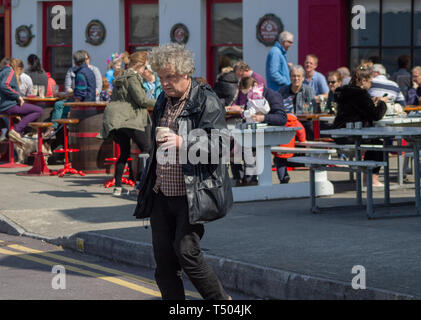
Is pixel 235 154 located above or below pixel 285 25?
below

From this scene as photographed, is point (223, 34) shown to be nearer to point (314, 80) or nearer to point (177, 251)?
point (314, 80)

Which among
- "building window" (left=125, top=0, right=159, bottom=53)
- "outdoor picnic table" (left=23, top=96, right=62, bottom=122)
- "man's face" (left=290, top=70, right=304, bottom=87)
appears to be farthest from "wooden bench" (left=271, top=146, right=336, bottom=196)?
"building window" (left=125, top=0, right=159, bottom=53)

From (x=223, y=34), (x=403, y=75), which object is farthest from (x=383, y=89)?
(x=223, y=34)

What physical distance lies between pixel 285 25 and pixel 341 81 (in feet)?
13.6

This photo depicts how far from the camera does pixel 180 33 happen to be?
22.2 metres

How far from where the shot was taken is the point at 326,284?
6.77 meters

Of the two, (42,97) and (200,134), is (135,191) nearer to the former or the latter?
(42,97)

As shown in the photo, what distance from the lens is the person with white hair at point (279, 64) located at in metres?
16.6

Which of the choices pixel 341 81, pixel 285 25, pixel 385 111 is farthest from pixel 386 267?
pixel 285 25

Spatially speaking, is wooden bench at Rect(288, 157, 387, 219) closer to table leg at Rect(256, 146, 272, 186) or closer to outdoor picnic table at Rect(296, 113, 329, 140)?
table leg at Rect(256, 146, 272, 186)

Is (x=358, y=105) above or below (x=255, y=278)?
above

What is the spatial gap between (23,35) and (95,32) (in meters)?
2.38

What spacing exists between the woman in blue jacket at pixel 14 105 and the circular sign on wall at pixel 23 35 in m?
7.59
